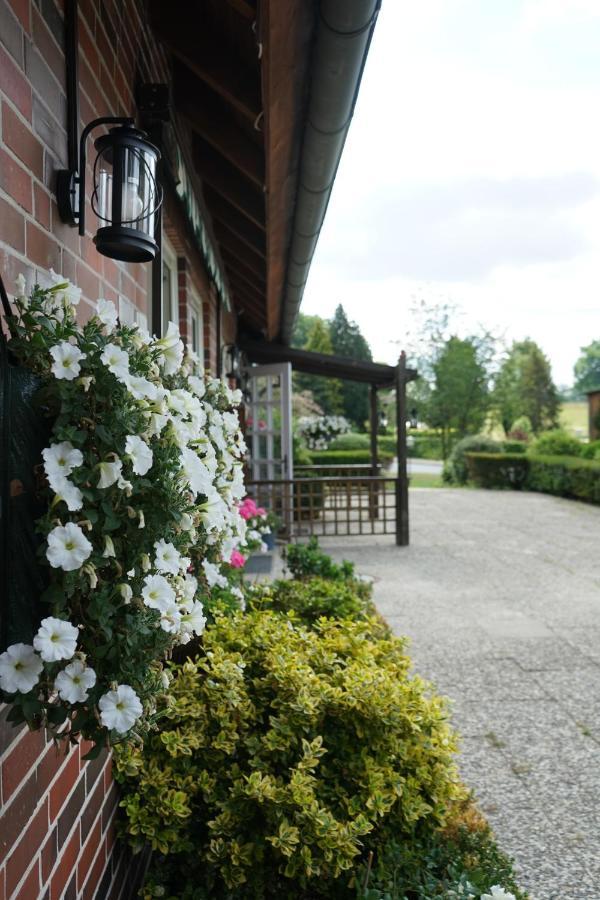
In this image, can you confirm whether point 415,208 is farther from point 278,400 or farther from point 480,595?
point 480,595

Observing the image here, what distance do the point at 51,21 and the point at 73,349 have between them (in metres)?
0.95

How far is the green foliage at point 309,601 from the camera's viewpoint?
133 inches

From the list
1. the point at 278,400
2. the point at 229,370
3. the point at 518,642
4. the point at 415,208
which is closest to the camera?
the point at 518,642

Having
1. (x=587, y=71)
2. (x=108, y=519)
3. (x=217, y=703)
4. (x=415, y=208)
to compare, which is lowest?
(x=217, y=703)

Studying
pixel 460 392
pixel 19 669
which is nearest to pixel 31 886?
pixel 19 669

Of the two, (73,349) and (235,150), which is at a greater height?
(235,150)

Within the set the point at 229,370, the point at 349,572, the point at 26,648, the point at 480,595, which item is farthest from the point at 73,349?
the point at 229,370

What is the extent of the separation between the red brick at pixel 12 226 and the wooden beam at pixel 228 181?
3.28 metres

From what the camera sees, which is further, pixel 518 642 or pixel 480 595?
pixel 480 595

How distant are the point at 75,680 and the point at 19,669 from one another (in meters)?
0.08

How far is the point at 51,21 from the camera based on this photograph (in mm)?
1491

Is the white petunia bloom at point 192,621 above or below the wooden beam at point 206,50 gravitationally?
below

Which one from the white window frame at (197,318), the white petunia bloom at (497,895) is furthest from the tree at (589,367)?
the white petunia bloom at (497,895)

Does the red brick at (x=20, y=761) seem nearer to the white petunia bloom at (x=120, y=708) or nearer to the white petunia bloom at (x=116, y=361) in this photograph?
the white petunia bloom at (x=120, y=708)
